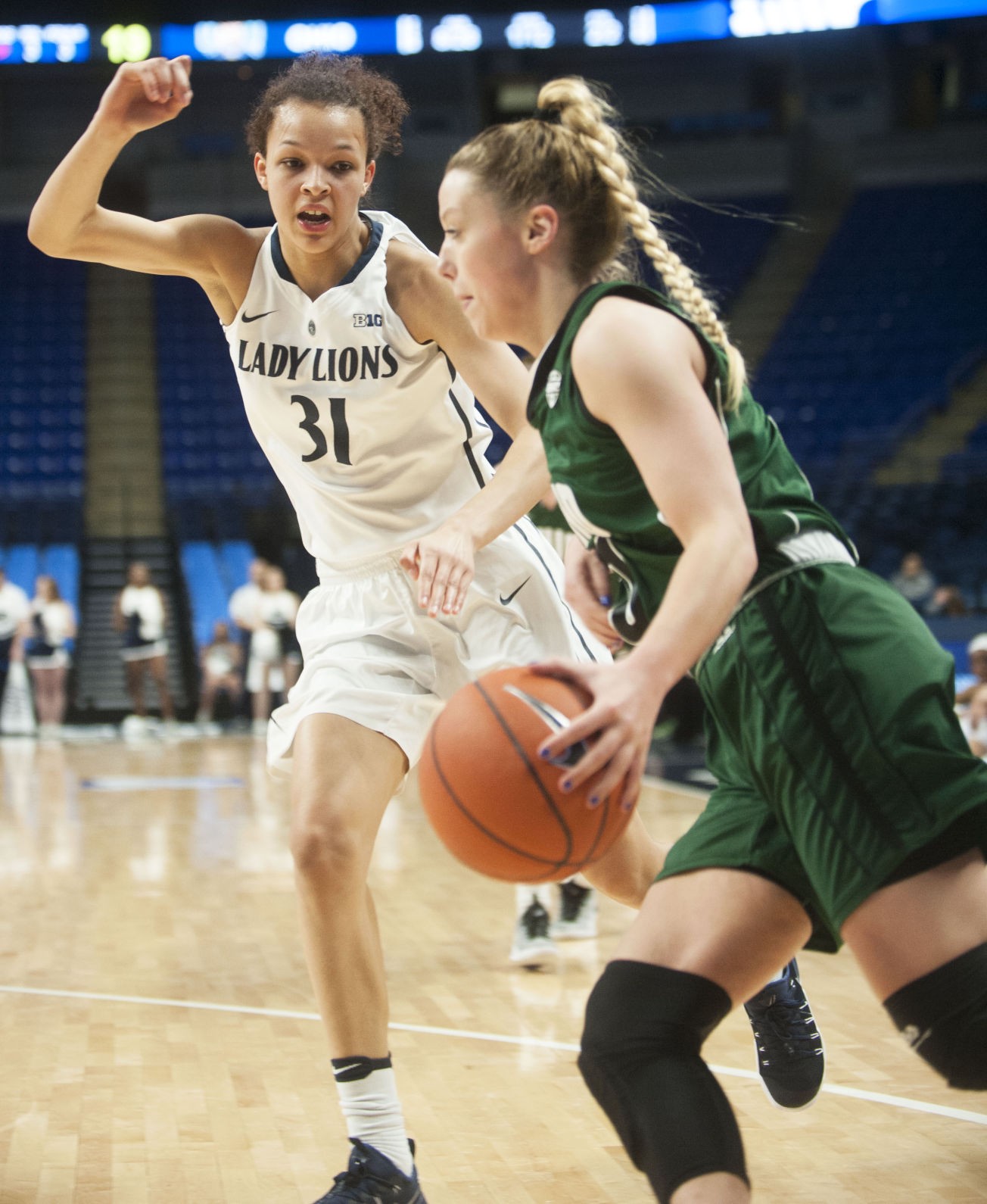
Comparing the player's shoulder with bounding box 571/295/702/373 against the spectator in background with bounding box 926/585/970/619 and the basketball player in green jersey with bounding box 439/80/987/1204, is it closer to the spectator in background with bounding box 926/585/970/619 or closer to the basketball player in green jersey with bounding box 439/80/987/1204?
the basketball player in green jersey with bounding box 439/80/987/1204

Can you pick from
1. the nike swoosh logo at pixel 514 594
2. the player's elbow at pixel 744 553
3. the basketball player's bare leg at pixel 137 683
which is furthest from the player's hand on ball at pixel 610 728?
the basketball player's bare leg at pixel 137 683

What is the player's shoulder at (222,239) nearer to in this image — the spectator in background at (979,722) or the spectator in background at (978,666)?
the spectator in background at (979,722)

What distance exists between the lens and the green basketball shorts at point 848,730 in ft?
5.55

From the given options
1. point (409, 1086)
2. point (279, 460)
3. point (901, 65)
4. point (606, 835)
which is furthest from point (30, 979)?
point (901, 65)

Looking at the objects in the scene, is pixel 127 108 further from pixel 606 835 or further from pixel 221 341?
pixel 221 341

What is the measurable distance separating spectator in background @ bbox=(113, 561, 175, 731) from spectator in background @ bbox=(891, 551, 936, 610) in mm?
6641

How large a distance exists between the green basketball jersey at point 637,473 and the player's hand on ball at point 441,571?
0.33 metres

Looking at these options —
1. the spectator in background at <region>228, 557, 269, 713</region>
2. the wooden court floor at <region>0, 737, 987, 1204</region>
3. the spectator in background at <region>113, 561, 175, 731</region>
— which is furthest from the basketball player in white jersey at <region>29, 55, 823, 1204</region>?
the spectator in background at <region>113, 561, 175, 731</region>

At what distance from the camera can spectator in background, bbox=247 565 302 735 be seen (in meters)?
12.8

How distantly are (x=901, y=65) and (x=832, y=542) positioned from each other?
21169mm

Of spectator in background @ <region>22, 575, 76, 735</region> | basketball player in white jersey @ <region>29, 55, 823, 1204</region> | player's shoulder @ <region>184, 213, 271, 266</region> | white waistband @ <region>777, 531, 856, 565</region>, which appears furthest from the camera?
spectator in background @ <region>22, 575, 76, 735</region>

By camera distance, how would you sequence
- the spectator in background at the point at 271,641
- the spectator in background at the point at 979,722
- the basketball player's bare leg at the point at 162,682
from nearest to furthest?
the spectator in background at the point at 979,722 → the spectator in background at the point at 271,641 → the basketball player's bare leg at the point at 162,682

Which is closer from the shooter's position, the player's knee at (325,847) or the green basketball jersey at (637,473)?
the green basketball jersey at (637,473)

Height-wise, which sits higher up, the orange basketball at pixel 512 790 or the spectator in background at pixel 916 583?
the orange basketball at pixel 512 790
